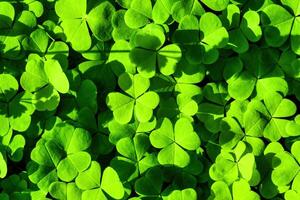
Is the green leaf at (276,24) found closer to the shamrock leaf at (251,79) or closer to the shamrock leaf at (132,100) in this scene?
the shamrock leaf at (251,79)

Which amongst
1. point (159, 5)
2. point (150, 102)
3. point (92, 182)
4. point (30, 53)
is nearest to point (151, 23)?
point (159, 5)

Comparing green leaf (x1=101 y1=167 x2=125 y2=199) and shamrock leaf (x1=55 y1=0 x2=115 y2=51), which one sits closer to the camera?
green leaf (x1=101 y1=167 x2=125 y2=199)

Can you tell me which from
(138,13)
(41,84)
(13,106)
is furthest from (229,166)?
(13,106)

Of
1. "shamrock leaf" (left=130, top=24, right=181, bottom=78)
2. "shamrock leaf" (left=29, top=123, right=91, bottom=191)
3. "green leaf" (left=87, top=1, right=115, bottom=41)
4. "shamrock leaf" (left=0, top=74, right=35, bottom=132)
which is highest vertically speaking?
"green leaf" (left=87, top=1, right=115, bottom=41)

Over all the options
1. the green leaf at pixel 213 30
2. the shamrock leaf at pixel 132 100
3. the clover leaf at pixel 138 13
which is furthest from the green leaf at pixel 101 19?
the green leaf at pixel 213 30

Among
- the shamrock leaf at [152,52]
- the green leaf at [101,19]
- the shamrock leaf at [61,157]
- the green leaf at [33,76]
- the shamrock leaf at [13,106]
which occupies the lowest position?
the shamrock leaf at [61,157]

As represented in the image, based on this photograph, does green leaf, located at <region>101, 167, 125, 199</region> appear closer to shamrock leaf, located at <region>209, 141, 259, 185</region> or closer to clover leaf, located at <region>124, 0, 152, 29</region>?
shamrock leaf, located at <region>209, 141, 259, 185</region>

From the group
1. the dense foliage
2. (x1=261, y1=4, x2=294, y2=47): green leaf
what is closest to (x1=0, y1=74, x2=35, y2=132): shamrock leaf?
the dense foliage
